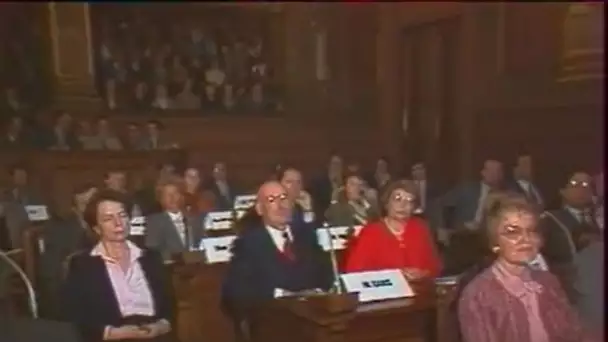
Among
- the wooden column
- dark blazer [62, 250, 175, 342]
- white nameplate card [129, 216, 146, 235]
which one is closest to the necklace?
white nameplate card [129, 216, 146, 235]

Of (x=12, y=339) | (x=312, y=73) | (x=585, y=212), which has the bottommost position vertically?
(x=12, y=339)

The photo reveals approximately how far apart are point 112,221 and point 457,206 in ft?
4.00

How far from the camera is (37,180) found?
3.39 m

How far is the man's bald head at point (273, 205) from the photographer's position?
11.6 ft

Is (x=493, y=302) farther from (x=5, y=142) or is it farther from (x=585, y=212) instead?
(x=5, y=142)

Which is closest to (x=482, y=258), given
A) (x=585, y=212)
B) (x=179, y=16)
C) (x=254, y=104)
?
(x=585, y=212)

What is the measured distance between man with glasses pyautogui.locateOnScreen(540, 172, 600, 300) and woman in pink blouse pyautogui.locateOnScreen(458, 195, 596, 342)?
145 mm

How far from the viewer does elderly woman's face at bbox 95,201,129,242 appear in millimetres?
3408

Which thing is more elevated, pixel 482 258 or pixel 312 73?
pixel 312 73

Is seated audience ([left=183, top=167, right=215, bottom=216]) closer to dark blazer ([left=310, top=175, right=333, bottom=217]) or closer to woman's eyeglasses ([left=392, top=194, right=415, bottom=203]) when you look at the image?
dark blazer ([left=310, top=175, right=333, bottom=217])

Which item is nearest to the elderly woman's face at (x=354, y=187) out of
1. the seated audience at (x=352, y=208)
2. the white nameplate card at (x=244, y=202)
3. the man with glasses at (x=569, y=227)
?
the seated audience at (x=352, y=208)

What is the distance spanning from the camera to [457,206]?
11.9 feet

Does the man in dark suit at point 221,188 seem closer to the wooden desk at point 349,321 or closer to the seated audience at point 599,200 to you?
the wooden desk at point 349,321

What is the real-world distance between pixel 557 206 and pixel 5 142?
196 cm
